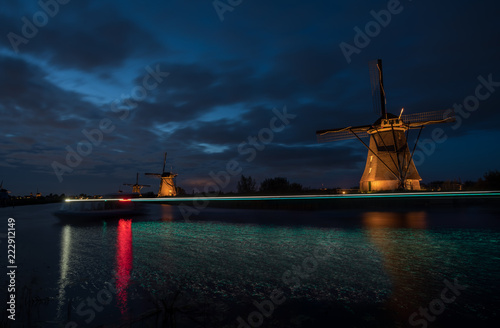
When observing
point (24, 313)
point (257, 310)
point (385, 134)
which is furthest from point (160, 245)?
point (385, 134)

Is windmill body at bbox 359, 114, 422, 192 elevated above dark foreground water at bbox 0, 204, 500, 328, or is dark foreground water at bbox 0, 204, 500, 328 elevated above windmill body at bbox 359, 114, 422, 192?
windmill body at bbox 359, 114, 422, 192

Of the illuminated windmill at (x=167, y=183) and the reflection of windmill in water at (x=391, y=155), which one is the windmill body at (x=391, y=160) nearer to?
the reflection of windmill in water at (x=391, y=155)

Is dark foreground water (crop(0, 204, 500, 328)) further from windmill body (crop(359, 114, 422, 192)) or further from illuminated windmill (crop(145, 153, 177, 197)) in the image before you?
illuminated windmill (crop(145, 153, 177, 197))

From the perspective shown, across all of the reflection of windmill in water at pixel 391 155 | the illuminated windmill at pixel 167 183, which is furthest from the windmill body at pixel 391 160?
the illuminated windmill at pixel 167 183

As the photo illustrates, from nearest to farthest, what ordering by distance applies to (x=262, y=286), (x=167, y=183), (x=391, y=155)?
1. (x=262, y=286)
2. (x=391, y=155)
3. (x=167, y=183)

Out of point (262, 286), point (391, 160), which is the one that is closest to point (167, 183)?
point (391, 160)

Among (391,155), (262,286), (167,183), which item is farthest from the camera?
(167,183)

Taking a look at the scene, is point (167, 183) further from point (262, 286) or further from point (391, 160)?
point (262, 286)

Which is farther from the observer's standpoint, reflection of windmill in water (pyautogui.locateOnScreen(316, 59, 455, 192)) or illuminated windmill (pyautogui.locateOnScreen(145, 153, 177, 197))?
illuminated windmill (pyautogui.locateOnScreen(145, 153, 177, 197))

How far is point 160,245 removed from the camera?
56.1 feet

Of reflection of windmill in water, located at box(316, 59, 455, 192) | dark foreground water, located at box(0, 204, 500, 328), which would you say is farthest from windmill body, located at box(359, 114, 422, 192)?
dark foreground water, located at box(0, 204, 500, 328)

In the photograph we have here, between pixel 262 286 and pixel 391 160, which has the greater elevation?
pixel 391 160

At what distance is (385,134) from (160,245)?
39209mm

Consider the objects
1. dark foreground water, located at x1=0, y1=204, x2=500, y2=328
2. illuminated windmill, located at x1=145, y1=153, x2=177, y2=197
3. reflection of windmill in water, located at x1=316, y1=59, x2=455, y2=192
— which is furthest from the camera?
illuminated windmill, located at x1=145, y1=153, x2=177, y2=197
